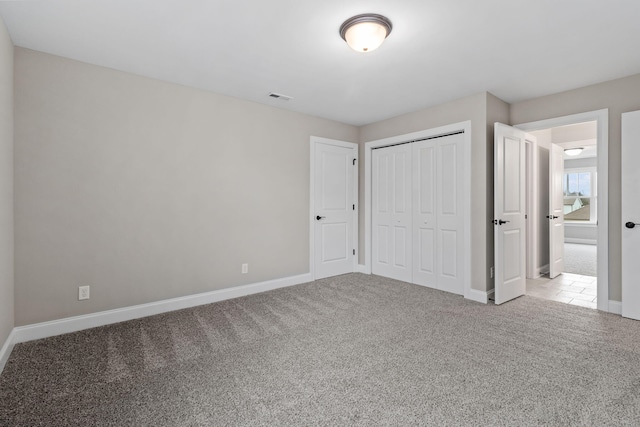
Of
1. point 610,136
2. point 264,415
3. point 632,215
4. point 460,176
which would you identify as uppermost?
point 610,136

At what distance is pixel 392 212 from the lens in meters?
4.87

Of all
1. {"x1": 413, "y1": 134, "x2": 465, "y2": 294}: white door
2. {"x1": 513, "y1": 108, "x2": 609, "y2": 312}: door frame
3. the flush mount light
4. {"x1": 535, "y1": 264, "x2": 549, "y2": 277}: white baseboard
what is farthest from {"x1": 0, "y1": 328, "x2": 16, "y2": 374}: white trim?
{"x1": 535, "y1": 264, "x2": 549, "y2": 277}: white baseboard

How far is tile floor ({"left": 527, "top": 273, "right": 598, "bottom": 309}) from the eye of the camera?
378 cm

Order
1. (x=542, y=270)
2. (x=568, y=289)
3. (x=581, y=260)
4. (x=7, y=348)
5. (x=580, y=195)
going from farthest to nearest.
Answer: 1. (x=580, y=195)
2. (x=581, y=260)
3. (x=542, y=270)
4. (x=568, y=289)
5. (x=7, y=348)

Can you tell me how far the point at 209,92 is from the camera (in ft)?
12.1

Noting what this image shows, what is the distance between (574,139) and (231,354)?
19.5ft

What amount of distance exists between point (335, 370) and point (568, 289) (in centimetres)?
387

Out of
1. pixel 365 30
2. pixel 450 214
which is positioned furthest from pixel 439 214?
pixel 365 30

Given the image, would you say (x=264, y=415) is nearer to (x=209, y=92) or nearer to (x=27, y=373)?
(x=27, y=373)

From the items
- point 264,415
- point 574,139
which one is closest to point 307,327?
point 264,415

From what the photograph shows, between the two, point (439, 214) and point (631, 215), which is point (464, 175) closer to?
point (439, 214)

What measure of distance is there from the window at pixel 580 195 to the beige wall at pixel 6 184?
1169 centimetres

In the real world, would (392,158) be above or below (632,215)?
above

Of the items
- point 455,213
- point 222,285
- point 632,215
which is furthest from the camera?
point 455,213
